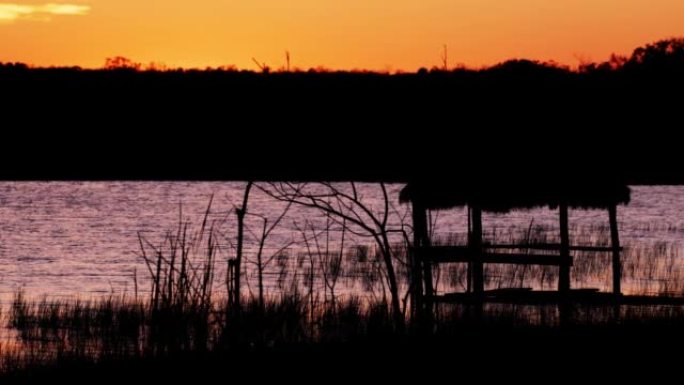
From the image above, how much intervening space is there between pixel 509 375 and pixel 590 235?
1008 inches

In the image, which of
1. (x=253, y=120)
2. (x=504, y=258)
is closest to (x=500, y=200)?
(x=504, y=258)

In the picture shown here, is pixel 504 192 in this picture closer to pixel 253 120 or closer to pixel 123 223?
pixel 123 223

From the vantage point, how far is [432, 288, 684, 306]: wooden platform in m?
16.9

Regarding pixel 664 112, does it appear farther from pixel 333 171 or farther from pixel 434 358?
pixel 434 358

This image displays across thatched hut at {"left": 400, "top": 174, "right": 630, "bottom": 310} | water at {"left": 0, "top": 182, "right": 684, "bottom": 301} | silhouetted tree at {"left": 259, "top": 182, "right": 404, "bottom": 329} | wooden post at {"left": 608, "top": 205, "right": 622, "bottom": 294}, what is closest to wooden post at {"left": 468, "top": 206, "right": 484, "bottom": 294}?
thatched hut at {"left": 400, "top": 174, "right": 630, "bottom": 310}

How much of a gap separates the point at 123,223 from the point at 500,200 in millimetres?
24256

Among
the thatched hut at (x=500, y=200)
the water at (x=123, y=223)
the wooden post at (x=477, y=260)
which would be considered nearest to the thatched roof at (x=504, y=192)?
the thatched hut at (x=500, y=200)

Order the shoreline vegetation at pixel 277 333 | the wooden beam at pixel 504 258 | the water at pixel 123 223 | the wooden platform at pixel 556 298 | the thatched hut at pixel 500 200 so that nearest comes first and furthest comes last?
1. the shoreline vegetation at pixel 277 333
2. the wooden platform at pixel 556 298
3. the wooden beam at pixel 504 258
4. the thatched hut at pixel 500 200
5. the water at pixel 123 223

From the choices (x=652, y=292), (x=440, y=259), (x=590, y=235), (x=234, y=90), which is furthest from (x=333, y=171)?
(x=440, y=259)

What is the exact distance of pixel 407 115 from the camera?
70.6 meters

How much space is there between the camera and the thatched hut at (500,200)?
57.7 feet

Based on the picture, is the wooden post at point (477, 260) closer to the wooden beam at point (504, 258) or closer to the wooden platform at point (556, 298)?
the wooden beam at point (504, 258)

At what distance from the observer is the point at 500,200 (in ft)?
65.2

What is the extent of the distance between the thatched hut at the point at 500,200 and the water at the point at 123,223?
4.00ft
